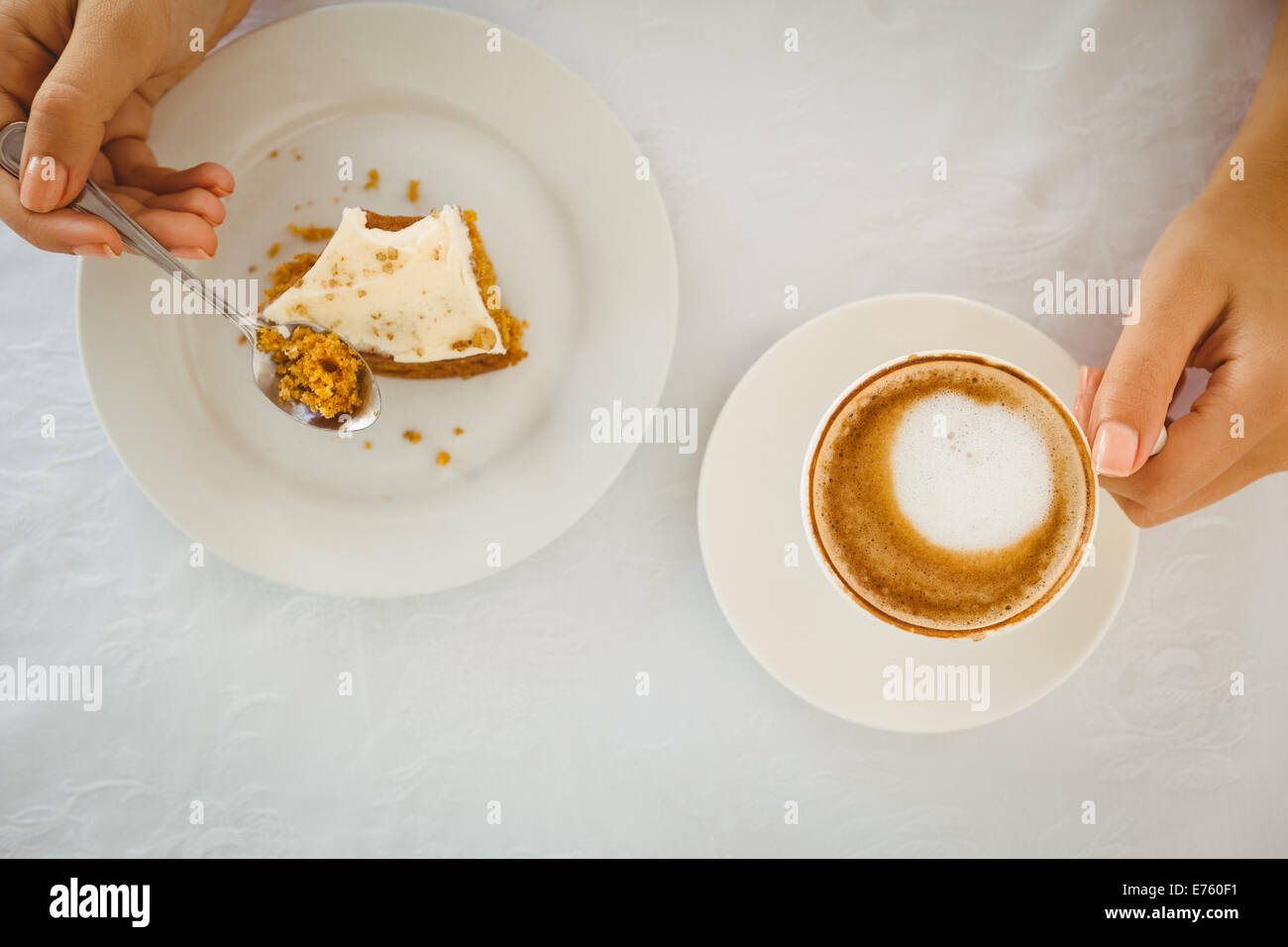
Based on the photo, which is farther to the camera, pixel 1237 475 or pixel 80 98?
pixel 1237 475

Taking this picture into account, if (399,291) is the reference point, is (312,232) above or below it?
above

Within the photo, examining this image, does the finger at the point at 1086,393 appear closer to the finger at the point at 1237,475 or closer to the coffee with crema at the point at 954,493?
the coffee with crema at the point at 954,493

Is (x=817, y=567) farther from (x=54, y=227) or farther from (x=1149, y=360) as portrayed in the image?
(x=54, y=227)

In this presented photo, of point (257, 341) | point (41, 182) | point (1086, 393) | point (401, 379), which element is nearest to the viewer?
point (41, 182)

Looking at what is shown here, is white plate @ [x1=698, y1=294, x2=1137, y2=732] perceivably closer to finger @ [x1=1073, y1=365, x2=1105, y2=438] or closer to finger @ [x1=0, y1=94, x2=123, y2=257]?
finger @ [x1=1073, y1=365, x2=1105, y2=438]

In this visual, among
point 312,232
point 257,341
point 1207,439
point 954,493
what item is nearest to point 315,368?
point 257,341
